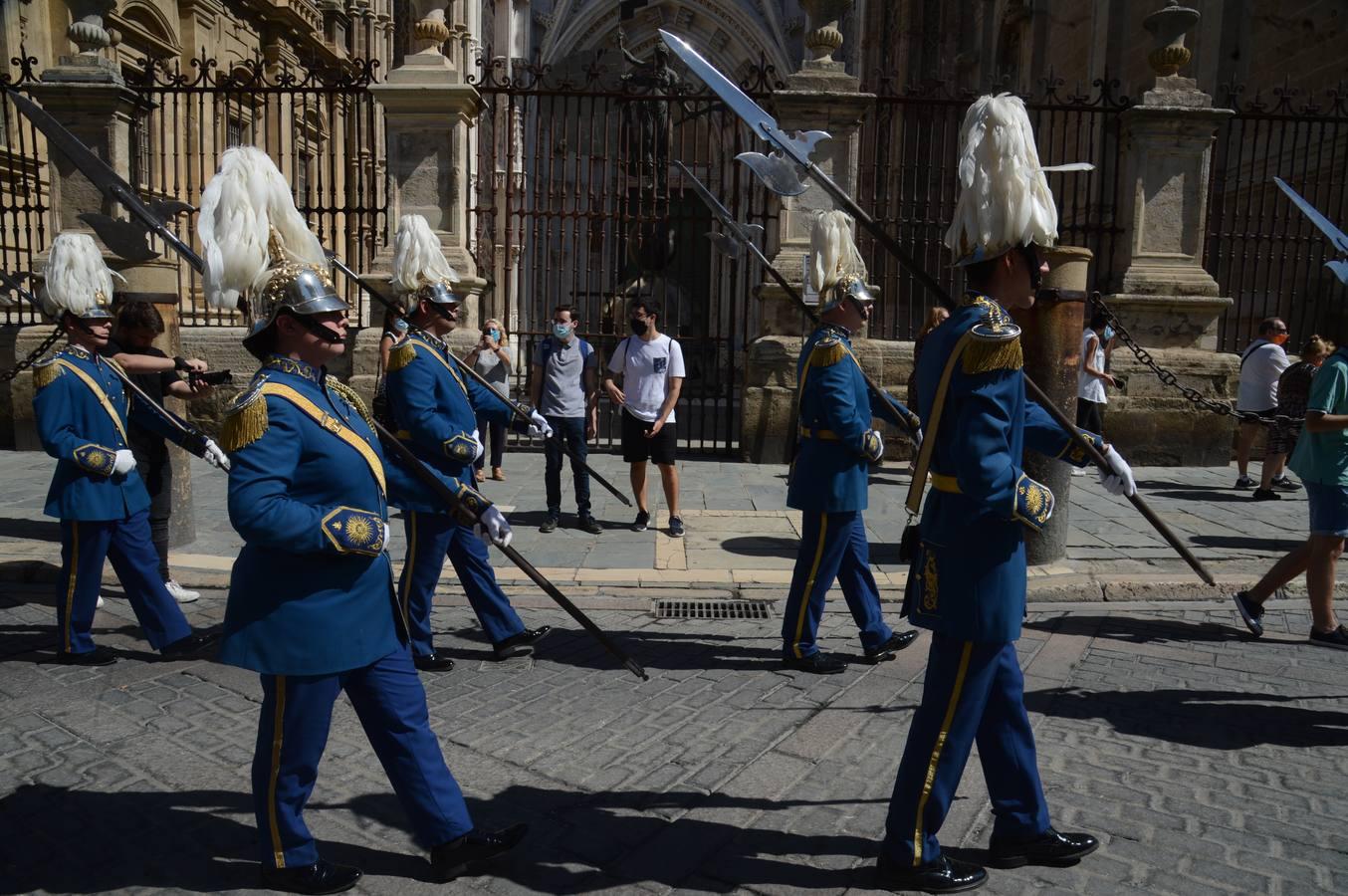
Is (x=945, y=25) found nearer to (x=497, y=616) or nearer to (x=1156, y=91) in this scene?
(x=1156, y=91)

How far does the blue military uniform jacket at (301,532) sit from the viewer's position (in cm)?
270

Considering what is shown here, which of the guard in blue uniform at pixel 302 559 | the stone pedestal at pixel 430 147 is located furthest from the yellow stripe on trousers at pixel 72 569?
the stone pedestal at pixel 430 147

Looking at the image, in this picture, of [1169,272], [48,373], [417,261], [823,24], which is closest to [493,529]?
[417,261]

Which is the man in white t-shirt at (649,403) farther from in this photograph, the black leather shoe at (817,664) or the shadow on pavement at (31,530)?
the shadow on pavement at (31,530)

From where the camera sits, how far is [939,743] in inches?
118

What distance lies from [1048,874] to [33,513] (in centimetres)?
782

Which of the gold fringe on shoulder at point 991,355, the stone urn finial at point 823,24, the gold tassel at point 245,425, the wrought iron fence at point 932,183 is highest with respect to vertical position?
the stone urn finial at point 823,24

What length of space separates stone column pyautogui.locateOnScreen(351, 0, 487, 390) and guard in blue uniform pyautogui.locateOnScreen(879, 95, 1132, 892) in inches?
331

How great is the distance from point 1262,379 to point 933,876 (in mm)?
8552

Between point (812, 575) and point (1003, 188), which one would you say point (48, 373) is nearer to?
point (812, 575)

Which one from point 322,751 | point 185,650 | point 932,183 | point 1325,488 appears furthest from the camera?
point 932,183

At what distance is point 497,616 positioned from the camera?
505 cm

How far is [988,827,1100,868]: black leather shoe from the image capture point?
3125 millimetres

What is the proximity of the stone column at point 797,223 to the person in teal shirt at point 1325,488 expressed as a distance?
5752mm
